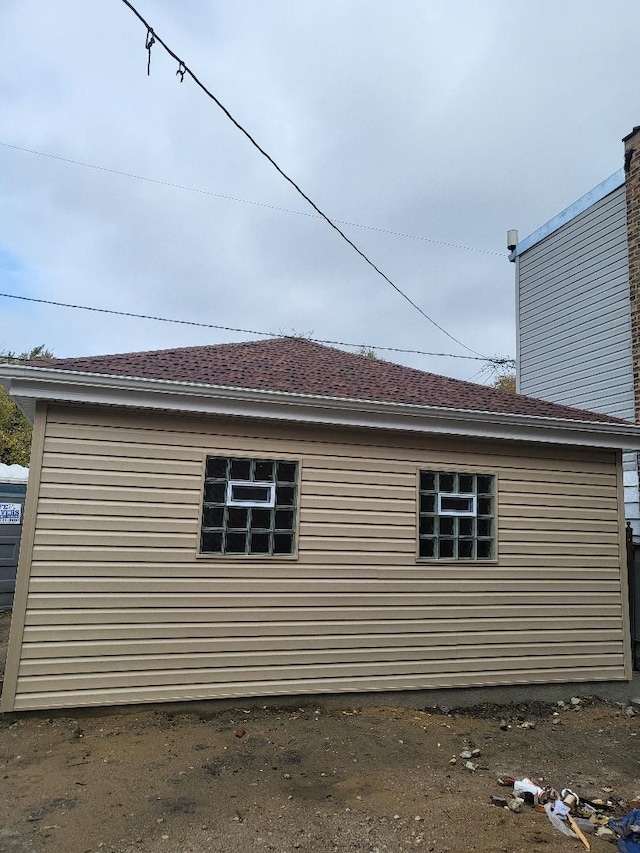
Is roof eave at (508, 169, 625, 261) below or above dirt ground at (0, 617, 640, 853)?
above

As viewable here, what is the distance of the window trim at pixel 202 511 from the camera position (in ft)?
17.1

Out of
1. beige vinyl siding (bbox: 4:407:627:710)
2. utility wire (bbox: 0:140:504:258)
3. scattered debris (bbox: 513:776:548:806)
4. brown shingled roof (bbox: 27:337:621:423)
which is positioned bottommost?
scattered debris (bbox: 513:776:548:806)

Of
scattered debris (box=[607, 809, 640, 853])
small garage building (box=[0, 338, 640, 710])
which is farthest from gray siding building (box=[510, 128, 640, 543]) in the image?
scattered debris (box=[607, 809, 640, 853])

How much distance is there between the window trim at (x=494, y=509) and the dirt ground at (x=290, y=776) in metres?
1.49

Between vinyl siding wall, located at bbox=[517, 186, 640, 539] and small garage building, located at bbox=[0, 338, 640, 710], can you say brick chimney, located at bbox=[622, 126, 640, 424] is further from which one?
small garage building, located at bbox=[0, 338, 640, 710]

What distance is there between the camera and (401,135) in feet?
30.3

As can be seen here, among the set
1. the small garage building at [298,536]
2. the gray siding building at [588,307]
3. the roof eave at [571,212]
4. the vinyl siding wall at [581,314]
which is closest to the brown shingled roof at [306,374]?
the small garage building at [298,536]

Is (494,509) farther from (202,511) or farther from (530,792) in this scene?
(202,511)

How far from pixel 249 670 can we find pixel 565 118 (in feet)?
35.1

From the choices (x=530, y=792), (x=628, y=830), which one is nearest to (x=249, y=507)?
(x=530, y=792)

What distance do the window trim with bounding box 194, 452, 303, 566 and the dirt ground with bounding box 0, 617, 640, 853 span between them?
4.40ft

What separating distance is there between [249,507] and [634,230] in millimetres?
7866

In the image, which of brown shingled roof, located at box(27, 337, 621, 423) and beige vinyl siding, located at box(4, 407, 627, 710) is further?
brown shingled roof, located at box(27, 337, 621, 423)

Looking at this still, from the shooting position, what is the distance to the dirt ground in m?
3.09
